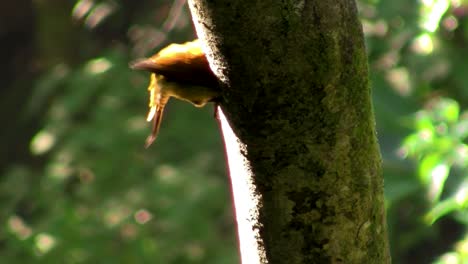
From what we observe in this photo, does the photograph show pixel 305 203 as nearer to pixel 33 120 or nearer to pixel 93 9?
pixel 93 9

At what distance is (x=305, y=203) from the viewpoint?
0.93 metres

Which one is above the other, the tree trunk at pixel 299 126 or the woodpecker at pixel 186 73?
the woodpecker at pixel 186 73

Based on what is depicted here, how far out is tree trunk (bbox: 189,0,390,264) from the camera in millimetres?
847

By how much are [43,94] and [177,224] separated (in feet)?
3.74

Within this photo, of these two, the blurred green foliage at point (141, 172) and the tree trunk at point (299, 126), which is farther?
the blurred green foliage at point (141, 172)

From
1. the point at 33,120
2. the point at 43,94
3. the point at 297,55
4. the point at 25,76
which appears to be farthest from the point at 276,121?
the point at 25,76

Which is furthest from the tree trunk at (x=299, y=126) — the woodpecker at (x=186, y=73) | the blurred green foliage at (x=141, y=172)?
the blurred green foliage at (x=141, y=172)

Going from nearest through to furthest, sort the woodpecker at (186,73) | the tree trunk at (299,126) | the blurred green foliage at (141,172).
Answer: the tree trunk at (299,126) → the woodpecker at (186,73) → the blurred green foliage at (141,172)

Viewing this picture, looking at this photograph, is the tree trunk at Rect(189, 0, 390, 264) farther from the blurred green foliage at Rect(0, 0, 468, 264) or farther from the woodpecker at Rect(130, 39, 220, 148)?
the blurred green foliage at Rect(0, 0, 468, 264)

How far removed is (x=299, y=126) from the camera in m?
0.89

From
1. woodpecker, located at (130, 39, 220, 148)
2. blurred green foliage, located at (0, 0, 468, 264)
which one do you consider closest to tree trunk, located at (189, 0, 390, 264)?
woodpecker, located at (130, 39, 220, 148)

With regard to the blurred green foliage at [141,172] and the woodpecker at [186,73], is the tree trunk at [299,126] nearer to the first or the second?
the woodpecker at [186,73]

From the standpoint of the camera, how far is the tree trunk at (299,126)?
847mm

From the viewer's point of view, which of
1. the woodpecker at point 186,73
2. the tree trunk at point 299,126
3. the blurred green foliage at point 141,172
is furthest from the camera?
the blurred green foliage at point 141,172
